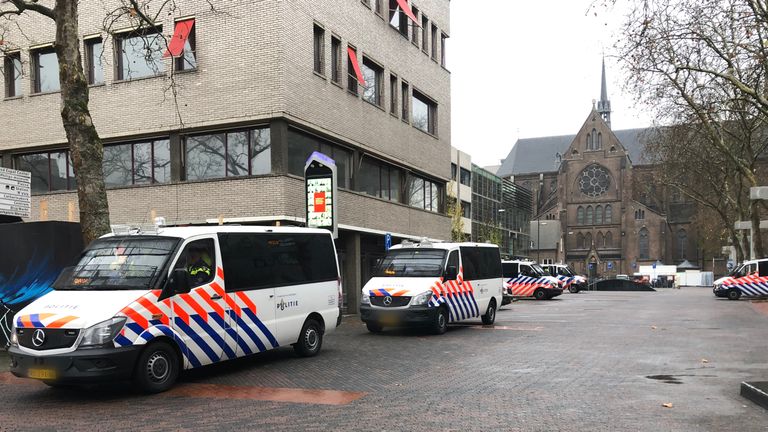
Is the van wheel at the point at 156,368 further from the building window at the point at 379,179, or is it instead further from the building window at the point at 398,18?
the building window at the point at 398,18

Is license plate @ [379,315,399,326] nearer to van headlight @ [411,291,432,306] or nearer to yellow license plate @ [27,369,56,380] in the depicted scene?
van headlight @ [411,291,432,306]

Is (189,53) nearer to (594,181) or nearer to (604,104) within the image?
(594,181)

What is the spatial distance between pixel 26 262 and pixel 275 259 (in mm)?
5212

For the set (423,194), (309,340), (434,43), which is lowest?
(309,340)

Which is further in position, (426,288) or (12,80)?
(12,80)

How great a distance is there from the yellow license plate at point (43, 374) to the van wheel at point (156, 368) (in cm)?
89

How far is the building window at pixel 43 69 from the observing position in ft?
73.4

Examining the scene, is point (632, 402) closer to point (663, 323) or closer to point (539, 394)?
point (539, 394)

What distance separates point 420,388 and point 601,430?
281 cm

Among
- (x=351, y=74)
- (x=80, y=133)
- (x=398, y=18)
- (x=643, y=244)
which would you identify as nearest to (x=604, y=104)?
(x=643, y=244)

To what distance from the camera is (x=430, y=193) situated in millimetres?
30312

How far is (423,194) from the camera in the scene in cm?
2947

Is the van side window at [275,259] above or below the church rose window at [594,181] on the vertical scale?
below

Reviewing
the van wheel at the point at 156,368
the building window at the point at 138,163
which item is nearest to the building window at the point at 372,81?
the building window at the point at 138,163
